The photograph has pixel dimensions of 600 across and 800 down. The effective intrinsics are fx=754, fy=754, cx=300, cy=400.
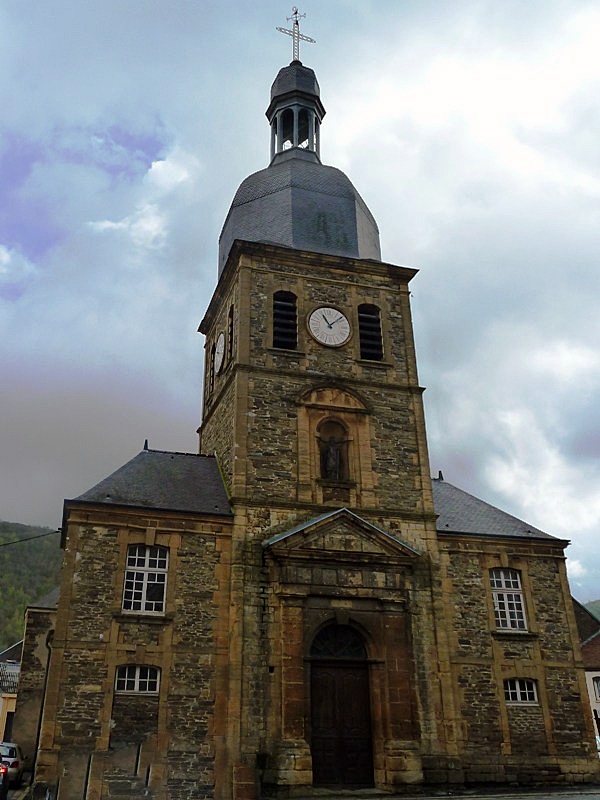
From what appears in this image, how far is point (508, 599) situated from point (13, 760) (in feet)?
49.5

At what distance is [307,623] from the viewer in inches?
712

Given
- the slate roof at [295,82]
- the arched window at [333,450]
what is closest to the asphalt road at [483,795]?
the arched window at [333,450]

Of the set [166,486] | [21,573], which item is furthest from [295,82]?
[21,573]

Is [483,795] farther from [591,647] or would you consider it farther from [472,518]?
[591,647]

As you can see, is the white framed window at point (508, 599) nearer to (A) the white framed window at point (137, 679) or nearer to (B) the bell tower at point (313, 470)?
(B) the bell tower at point (313, 470)

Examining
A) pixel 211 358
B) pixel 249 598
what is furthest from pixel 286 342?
pixel 249 598

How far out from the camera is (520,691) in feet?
63.3

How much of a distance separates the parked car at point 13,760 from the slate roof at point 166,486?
8981 millimetres

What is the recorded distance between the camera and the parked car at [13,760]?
21448mm

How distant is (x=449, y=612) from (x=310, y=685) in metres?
4.26

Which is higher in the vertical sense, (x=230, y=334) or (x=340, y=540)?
(x=230, y=334)

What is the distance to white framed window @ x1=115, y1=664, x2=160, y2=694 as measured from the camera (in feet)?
55.6

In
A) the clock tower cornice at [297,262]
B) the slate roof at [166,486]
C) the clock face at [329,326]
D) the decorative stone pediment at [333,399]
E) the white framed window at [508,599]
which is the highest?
the clock tower cornice at [297,262]

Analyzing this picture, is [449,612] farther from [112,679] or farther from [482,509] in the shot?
[112,679]
